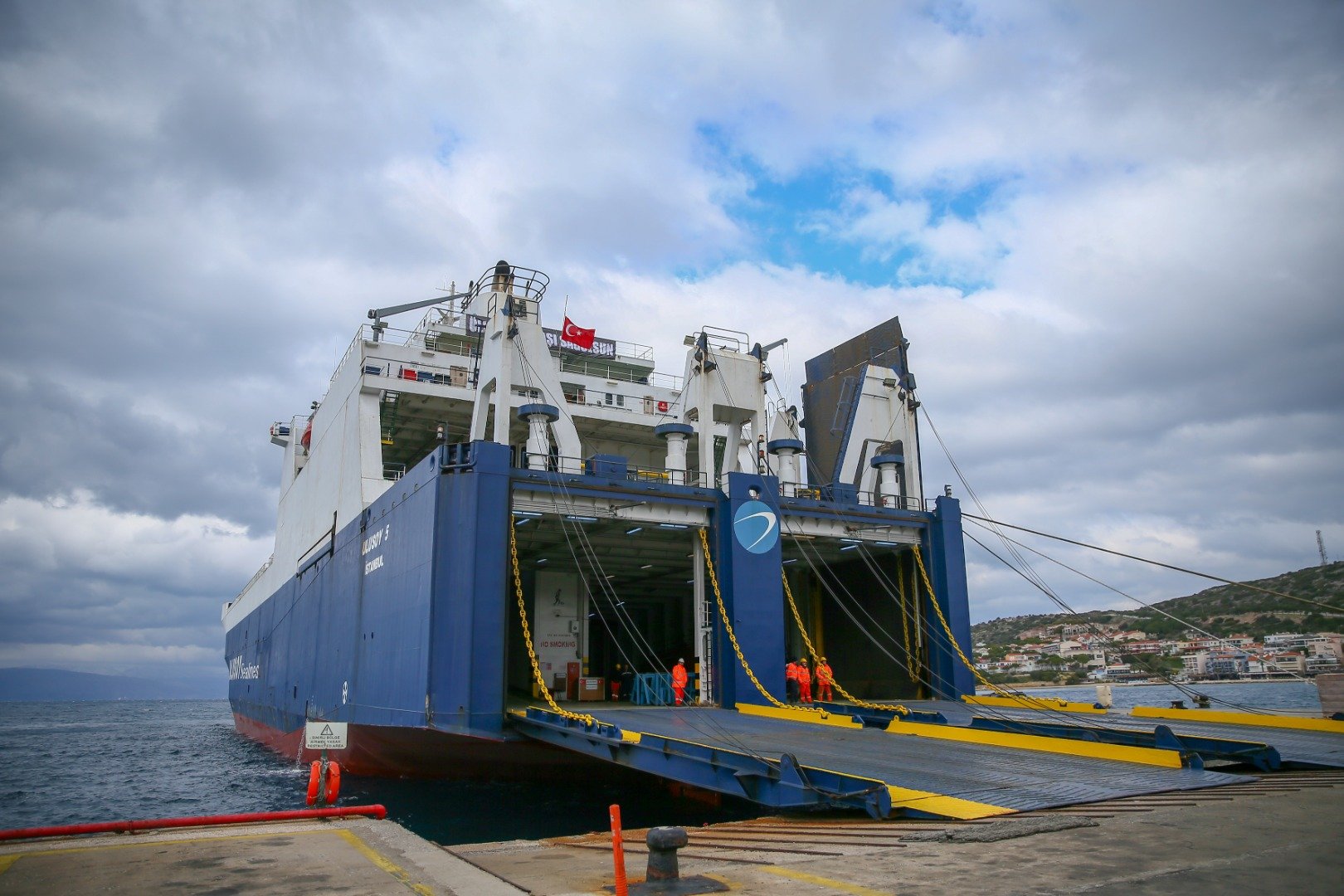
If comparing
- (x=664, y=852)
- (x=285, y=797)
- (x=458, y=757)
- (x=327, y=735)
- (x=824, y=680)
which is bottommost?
(x=285, y=797)

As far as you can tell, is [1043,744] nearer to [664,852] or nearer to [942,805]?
[942,805]

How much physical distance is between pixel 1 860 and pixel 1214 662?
131 meters

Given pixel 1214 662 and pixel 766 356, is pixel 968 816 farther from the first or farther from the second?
pixel 1214 662

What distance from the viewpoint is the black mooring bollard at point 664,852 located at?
18.6ft

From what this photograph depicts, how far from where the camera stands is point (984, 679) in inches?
652

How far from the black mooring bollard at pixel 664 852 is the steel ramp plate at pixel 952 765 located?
3.42 meters

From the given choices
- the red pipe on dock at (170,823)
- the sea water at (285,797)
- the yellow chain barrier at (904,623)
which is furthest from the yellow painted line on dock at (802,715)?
the red pipe on dock at (170,823)

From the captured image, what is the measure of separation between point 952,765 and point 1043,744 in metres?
2.25

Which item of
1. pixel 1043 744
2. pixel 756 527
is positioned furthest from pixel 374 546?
pixel 1043 744

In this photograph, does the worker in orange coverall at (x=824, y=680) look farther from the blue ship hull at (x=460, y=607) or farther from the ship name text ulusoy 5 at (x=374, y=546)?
the ship name text ulusoy 5 at (x=374, y=546)

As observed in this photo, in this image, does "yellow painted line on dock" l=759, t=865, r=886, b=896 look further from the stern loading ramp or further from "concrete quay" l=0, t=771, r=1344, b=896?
the stern loading ramp

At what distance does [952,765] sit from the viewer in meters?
9.80

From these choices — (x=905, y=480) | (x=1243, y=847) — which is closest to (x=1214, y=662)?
(x=905, y=480)

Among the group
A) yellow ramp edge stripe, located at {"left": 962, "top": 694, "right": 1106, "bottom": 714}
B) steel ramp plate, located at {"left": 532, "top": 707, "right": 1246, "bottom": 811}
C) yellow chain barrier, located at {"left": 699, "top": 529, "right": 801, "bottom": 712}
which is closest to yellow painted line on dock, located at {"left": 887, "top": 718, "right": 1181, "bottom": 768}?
steel ramp plate, located at {"left": 532, "top": 707, "right": 1246, "bottom": 811}
